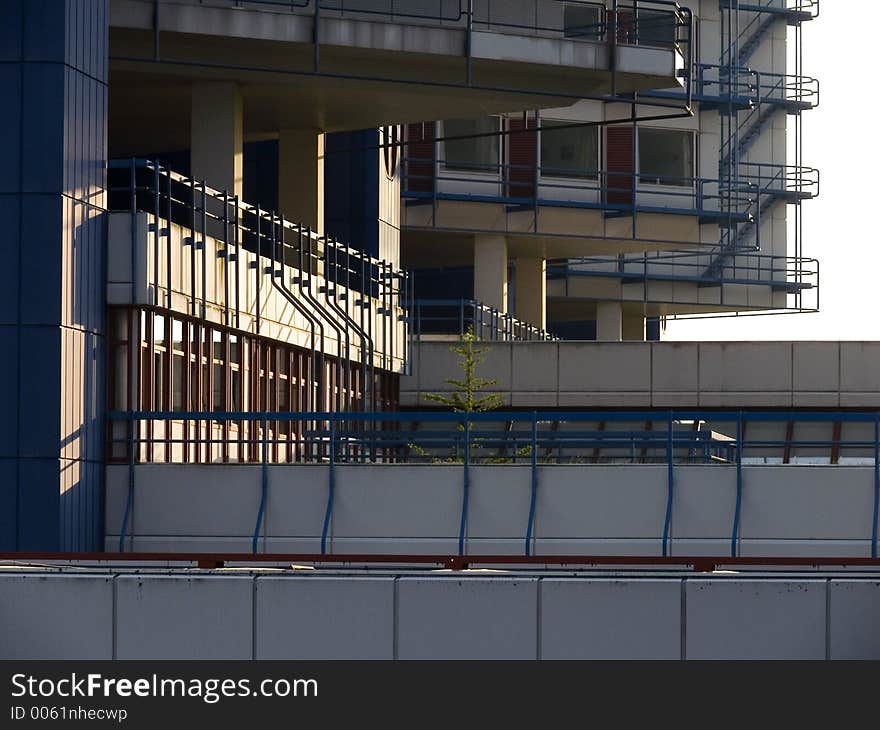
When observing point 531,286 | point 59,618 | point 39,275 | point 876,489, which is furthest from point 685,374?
point 59,618

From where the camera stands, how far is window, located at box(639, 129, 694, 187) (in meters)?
62.2

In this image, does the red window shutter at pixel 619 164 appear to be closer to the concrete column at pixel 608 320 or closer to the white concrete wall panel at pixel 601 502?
the concrete column at pixel 608 320

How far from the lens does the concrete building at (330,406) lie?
16.2 metres

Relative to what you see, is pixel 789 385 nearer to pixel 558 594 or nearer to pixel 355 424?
pixel 355 424

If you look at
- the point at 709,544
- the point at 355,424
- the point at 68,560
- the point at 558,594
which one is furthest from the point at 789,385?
the point at 558,594

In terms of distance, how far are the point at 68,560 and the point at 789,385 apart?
26772 millimetres

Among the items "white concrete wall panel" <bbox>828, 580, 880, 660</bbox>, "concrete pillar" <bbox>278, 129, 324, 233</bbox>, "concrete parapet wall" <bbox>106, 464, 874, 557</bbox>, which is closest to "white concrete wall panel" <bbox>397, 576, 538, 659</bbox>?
"white concrete wall panel" <bbox>828, 580, 880, 660</bbox>

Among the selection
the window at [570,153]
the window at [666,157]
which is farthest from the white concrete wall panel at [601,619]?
the window at [666,157]

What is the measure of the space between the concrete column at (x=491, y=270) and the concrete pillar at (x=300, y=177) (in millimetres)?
15682

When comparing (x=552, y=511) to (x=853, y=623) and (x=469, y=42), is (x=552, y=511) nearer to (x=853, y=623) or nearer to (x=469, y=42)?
(x=853, y=623)

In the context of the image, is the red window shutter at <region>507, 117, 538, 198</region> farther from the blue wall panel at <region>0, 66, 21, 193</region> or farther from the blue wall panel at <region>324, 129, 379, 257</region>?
the blue wall panel at <region>0, 66, 21, 193</region>

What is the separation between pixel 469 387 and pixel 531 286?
21964 mm

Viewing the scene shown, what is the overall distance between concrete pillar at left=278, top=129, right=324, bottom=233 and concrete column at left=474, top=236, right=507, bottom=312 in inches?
617

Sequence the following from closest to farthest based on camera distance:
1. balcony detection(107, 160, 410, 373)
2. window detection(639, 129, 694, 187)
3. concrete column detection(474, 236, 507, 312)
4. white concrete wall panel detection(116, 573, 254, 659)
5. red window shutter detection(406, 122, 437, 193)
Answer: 1. white concrete wall panel detection(116, 573, 254, 659)
2. balcony detection(107, 160, 410, 373)
3. red window shutter detection(406, 122, 437, 193)
4. concrete column detection(474, 236, 507, 312)
5. window detection(639, 129, 694, 187)
